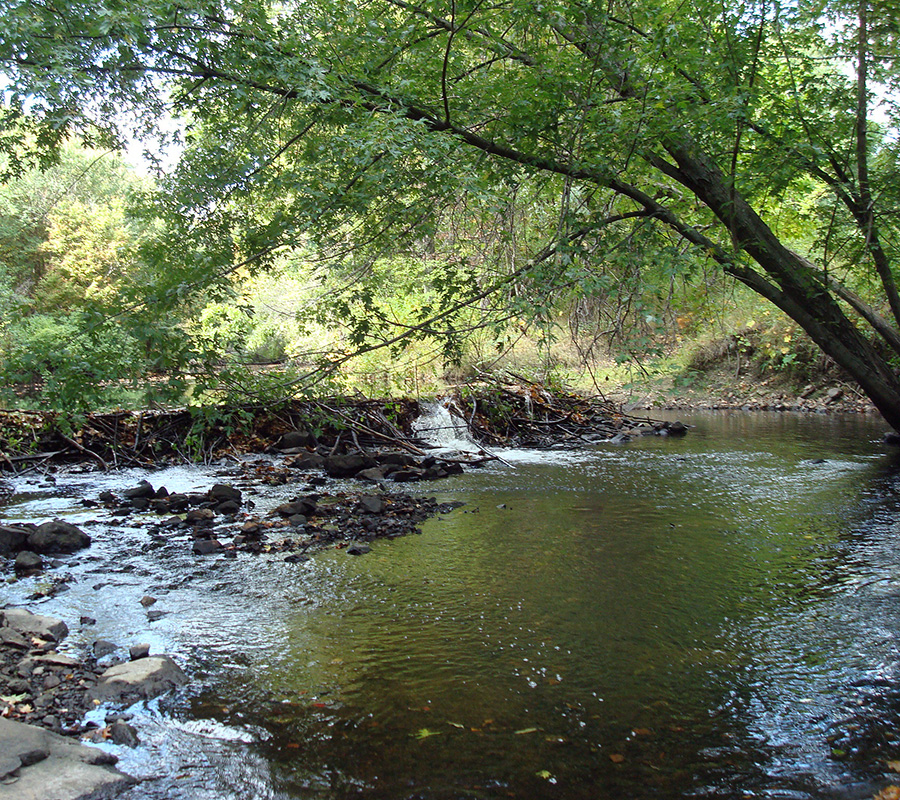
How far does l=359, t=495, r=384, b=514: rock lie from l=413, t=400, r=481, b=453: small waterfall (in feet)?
14.4

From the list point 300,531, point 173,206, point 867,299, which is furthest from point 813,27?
point 300,531

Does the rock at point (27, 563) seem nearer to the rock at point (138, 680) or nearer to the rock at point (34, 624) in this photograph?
the rock at point (34, 624)

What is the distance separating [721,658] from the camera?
13.7ft

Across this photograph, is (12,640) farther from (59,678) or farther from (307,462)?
(307,462)

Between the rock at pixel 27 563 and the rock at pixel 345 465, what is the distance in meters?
4.48

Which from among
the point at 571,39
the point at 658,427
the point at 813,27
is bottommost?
the point at 658,427

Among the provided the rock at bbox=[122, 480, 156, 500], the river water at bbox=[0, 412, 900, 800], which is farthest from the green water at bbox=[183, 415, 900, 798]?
the rock at bbox=[122, 480, 156, 500]

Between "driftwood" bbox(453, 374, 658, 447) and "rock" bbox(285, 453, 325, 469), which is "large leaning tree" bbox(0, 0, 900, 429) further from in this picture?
"driftwood" bbox(453, 374, 658, 447)

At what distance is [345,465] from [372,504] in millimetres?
2166

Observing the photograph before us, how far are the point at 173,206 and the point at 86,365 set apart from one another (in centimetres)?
157

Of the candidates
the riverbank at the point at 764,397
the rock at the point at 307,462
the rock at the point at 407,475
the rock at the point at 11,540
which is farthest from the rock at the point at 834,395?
the rock at the point at 11,540

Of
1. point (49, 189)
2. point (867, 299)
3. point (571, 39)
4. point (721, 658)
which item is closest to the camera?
point (721, 658)

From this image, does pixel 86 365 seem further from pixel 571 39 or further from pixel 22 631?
pixel 571 39

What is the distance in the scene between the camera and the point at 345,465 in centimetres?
991
